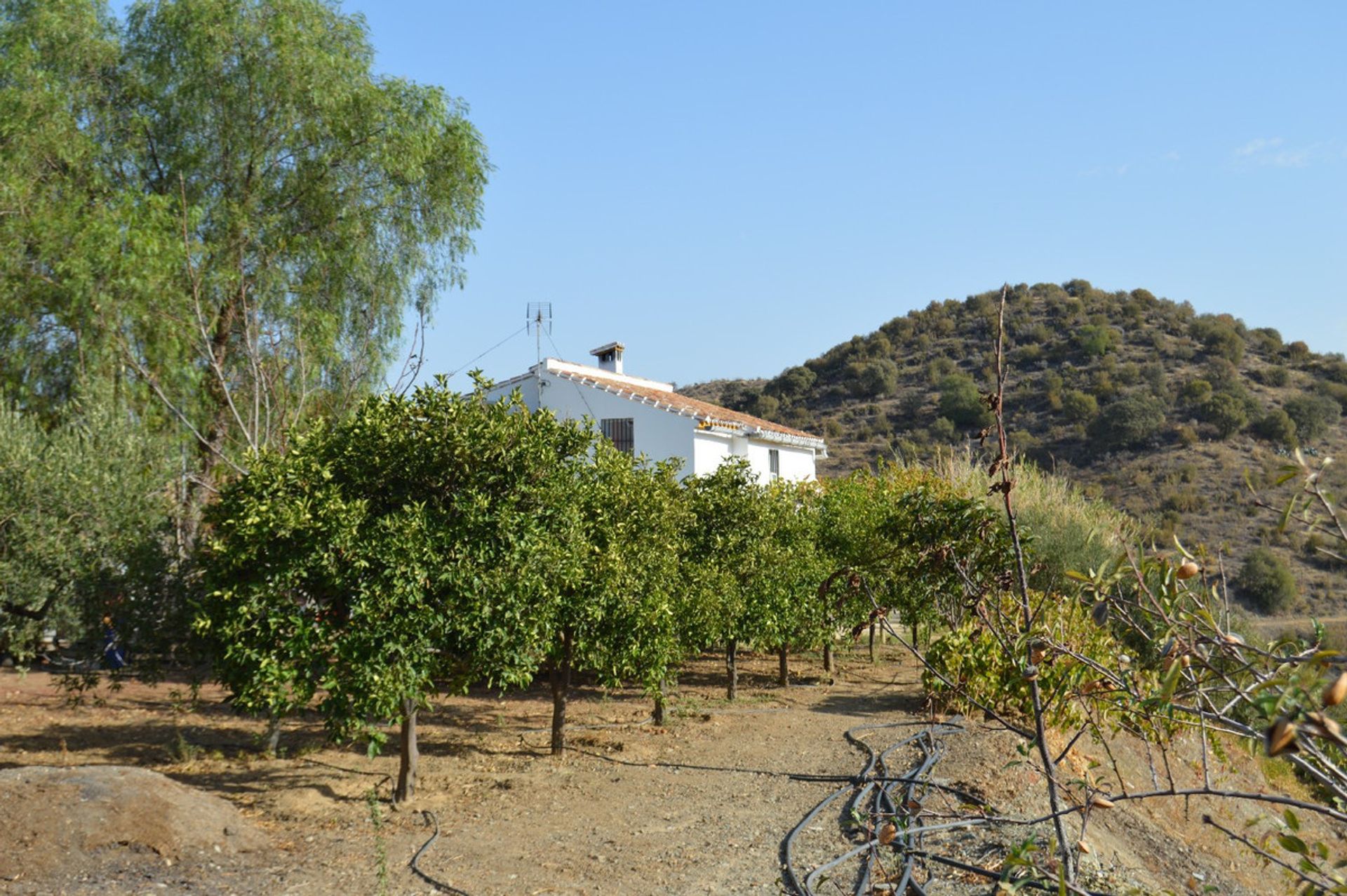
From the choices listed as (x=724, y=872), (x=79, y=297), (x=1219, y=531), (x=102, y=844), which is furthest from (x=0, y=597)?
(x=1219, y=531)

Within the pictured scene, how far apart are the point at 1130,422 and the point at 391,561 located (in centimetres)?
3980

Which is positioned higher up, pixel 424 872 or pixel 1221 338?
pixel 1221 338

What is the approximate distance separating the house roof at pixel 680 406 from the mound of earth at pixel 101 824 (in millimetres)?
20462

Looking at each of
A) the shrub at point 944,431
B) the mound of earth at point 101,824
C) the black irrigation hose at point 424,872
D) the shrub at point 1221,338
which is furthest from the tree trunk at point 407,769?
the shrub at point 1221,338

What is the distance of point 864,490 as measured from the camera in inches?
793

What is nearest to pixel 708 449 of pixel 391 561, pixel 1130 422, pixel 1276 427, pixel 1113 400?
pixel 391 561

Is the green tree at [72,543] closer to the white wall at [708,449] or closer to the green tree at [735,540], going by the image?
the green tree at [735,540]

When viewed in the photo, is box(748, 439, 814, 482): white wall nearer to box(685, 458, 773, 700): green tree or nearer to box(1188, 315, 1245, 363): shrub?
box(685, 458, 773, 700): green tree

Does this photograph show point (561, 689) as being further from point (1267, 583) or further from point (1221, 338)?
point (1221, 338)

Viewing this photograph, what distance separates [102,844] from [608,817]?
3.70 metres

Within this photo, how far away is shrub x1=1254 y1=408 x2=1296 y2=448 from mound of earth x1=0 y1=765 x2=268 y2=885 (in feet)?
143

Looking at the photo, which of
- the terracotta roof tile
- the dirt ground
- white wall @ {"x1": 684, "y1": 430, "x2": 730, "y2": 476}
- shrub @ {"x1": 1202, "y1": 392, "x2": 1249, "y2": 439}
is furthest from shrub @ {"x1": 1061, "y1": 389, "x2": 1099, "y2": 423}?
the dirt ground

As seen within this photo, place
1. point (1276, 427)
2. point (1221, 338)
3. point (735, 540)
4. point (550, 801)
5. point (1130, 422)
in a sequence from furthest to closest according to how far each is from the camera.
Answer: point (1221, 338), point (1276, 427), point (1130, 422), point (735, 540), point (550, 801)

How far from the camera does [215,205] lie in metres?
16.3
